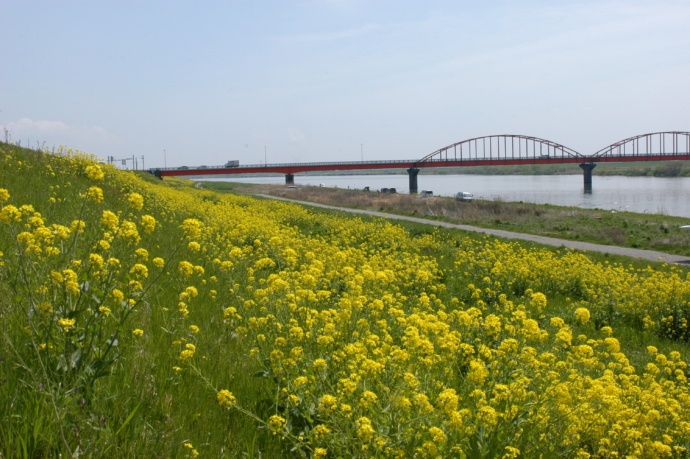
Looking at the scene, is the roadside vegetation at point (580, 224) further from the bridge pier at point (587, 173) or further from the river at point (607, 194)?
the bridge pier at point (587, 173)

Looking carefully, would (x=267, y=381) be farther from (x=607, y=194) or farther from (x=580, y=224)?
(x=607, y=194)

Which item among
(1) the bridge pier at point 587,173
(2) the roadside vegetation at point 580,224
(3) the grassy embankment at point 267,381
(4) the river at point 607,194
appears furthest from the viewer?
(1) the bridge pier at point 587,173

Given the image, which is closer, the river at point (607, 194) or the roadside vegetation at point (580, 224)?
the roadside vegetation at point (580, 224)

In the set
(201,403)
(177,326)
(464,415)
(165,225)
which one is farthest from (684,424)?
(165,225)

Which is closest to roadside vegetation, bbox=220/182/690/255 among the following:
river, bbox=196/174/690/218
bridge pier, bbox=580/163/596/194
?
river, bbox=196/174/690/218

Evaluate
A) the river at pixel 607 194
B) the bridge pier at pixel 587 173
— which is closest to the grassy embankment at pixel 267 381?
the river at pixel 607 194

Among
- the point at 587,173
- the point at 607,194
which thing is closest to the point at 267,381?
the point at 607,194

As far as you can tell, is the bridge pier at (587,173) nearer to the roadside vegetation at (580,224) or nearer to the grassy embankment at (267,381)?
the roadside vegetation at (580,224)

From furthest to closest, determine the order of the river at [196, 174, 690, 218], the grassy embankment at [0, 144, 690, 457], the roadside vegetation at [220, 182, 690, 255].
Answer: the river at [196, 174, 690, 218] < the roadside vegetation at [220, 182, 690, 255] < the grassy embankment at [0, 144, 690, 457]

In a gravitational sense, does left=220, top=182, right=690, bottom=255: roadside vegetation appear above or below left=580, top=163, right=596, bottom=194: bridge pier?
below

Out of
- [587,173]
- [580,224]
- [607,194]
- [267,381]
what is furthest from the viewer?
[587,173]

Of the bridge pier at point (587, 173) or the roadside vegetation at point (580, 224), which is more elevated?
the bridge pier at point (587, 173)

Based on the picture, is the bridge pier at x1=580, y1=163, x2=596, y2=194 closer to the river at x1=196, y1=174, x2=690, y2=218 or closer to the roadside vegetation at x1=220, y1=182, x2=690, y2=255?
the river at x1=196, y1=174, x2=690, y2=218

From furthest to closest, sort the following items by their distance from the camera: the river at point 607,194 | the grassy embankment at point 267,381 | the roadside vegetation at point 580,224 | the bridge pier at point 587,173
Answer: the bridge pier at point 587,173, the river at point 607,194, the roadside vegetation at point 580,224, the grassy embankment at point 267,381
